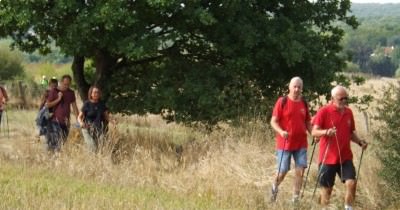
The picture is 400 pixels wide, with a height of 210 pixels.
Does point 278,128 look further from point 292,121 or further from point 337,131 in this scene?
point 337,131

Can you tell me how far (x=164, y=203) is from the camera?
27.0 ft

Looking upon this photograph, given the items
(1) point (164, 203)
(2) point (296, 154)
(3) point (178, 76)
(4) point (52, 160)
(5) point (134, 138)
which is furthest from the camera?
(3) point (178, 76)

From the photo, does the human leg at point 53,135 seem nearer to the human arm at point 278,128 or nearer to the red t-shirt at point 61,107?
the red t-shirt at point 61,107

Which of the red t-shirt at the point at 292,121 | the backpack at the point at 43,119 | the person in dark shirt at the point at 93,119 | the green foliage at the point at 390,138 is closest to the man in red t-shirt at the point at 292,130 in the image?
the red t-shirt at the point at 292,121

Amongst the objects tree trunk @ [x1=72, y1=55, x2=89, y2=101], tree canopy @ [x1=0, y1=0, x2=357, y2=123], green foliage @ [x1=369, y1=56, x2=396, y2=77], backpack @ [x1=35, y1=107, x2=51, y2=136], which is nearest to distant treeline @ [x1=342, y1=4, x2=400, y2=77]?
green foliage @ [x1=369, y1=56, x2=396, y2=77]

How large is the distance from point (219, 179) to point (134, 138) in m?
4.86

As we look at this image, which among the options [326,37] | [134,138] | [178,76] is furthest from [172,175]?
[326,37]

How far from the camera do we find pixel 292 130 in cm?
925

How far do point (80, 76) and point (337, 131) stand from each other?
10.5m

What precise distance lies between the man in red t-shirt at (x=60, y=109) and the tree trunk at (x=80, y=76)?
15.4 ft

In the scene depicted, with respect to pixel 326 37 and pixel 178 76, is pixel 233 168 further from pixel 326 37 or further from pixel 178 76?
pixel 326 37

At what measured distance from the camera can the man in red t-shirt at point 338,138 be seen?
8.78m

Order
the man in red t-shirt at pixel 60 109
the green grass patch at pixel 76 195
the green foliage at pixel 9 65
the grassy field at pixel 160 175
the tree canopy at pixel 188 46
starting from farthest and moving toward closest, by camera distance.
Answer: the green foliage at pixel 9 65, the tree canopy at pixel 188 46, the man in red t-shirt at pixel 60 109, the grassy field at pixel 160 175, the green grass patch at pixel 76 195

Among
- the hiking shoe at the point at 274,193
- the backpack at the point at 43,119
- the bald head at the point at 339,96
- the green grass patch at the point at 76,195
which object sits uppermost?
the bald head at the point at 339,96
